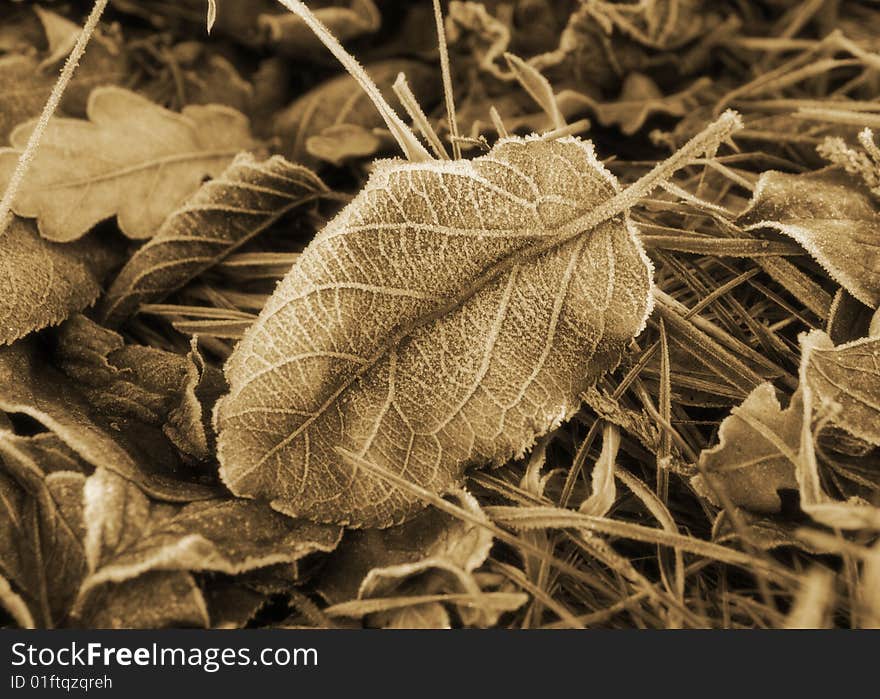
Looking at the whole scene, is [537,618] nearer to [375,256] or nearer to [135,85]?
[375,256]

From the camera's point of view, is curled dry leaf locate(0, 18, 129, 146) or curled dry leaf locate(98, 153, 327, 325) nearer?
curled dry leaf locate(98, 153, 327, 325)

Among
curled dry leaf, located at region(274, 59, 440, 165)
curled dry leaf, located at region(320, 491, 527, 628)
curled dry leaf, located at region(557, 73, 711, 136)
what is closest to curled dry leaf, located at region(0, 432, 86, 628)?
curled dry leaf, located at region(320, 491, 527, 628)

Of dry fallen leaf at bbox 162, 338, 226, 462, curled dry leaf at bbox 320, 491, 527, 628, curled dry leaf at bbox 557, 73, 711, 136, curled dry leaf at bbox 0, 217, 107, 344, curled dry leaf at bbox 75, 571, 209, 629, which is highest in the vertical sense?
curled dry leaf at bbox 557, 73, 711, 136

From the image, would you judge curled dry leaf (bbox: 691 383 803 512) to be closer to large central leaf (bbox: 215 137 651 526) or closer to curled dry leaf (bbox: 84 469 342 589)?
large central leaf (bbox: 215 137 651 526)

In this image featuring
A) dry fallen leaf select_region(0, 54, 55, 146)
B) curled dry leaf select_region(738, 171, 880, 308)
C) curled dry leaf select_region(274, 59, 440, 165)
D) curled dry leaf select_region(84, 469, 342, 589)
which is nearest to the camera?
curled dry leaf select_region(84, 469, 342, 589)

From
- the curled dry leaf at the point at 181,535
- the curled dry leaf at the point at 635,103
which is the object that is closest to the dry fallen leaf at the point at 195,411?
the curled dry leaf at the point at 181,535

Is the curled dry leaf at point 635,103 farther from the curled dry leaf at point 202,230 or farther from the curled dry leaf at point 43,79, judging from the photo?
the curled dry leaf at point 43,79

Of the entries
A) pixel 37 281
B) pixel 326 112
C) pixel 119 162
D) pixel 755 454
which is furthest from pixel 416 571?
pixel 326 112

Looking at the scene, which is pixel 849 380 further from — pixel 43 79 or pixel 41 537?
pixel 43 79
